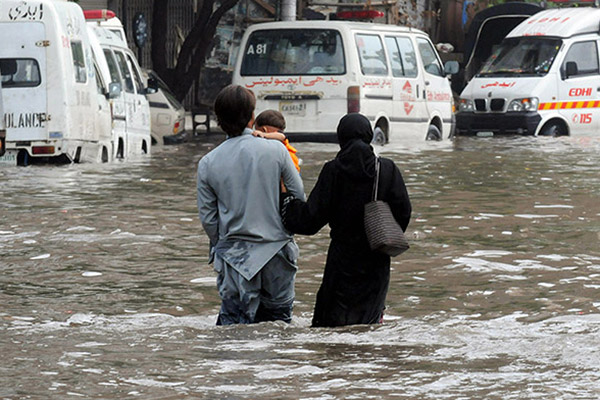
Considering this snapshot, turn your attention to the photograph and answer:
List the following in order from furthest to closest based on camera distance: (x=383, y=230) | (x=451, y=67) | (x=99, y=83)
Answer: (x=451, y=67)
(x=99, y=83)
(x=383, y=230)

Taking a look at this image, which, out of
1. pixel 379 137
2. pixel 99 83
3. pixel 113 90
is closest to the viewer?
pixel 113 90

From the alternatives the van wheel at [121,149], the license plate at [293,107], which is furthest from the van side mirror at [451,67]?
the van wheel at [121,149]

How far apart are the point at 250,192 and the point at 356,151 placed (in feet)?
1.87

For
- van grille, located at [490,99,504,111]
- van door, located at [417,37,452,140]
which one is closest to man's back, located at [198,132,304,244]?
van door, located at [417,37,452,140]

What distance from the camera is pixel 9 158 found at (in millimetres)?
17141

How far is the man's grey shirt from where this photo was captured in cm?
651

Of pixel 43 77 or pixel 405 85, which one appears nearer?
pixel 43 77

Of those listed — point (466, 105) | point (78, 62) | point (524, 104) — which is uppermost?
point (78, 62)

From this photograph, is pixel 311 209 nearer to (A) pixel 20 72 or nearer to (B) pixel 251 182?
(B) pixel 251 182

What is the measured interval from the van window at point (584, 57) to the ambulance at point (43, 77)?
10232 mm

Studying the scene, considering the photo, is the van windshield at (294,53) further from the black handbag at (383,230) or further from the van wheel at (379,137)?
the black handbag at (383,230)

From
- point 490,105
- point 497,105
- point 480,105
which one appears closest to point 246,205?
point 497,105

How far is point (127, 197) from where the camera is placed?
14.4 metres

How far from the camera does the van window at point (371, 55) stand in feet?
64.1
